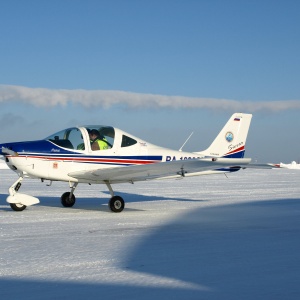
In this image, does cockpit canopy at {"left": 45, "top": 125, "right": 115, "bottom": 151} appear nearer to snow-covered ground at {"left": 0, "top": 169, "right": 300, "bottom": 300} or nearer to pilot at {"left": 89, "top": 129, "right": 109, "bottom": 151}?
pilot at {"left": 89, "top": 129, "right": 109, "bottom": 151}

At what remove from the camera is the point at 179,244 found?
7.14m

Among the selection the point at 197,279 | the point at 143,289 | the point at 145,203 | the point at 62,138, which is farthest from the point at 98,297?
the point at 145,203

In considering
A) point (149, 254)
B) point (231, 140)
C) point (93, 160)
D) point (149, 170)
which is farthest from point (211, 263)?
point (231, 140)

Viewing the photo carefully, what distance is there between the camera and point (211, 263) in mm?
5820

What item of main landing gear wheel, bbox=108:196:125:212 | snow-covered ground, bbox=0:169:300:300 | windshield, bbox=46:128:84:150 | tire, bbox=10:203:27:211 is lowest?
snow-covered ground, bbox=0:169:300:300

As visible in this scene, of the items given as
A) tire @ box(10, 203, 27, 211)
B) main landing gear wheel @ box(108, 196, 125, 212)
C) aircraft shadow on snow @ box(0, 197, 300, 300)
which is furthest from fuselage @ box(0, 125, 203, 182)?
aircraft shadow on snow @ box(0, 197, 300, 300)

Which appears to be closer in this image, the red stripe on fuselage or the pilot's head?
the red stripe on fuselage

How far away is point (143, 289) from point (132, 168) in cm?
694

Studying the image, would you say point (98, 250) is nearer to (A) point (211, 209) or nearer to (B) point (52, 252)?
(B) point (52, 252)

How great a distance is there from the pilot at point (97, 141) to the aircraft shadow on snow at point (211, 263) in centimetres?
302

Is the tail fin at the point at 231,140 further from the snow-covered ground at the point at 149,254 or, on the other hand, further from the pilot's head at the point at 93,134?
the pilot's head at the point at 93,134

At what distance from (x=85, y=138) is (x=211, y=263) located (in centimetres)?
661

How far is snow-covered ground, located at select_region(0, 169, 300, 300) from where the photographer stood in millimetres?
4672

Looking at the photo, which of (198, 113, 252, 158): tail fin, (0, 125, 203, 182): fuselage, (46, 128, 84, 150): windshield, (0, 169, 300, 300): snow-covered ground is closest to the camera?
(0, 169, 300, 300): snow-covered ground
